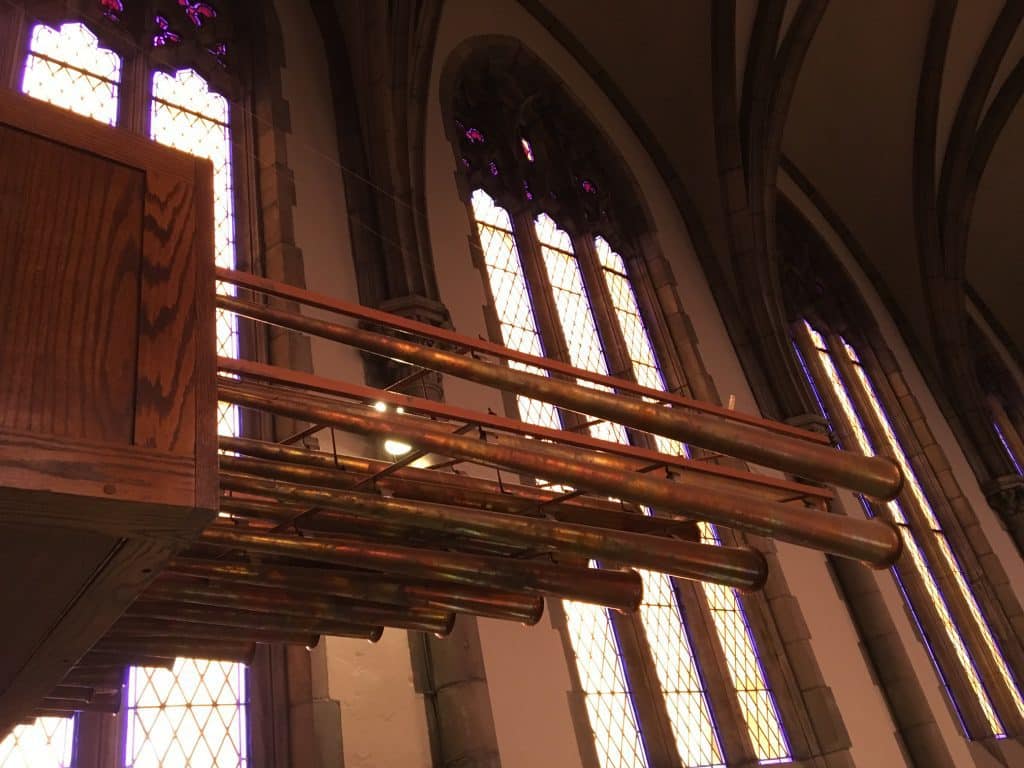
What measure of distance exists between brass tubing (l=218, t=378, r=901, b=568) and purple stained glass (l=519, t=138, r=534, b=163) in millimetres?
5617

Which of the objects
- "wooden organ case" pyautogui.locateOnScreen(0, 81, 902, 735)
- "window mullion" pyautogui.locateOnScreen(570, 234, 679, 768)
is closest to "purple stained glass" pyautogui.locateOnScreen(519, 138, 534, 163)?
"window mullion" pyautogui.locateOnScreen(570, 234, 679, 768)

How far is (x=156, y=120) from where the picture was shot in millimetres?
5293

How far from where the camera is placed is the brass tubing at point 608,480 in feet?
7.39

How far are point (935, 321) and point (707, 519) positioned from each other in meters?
9.64

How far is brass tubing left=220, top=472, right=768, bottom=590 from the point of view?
2.28m

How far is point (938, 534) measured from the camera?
9391 millimetres

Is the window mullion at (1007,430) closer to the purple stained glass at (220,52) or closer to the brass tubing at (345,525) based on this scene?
the purple stained glass at (220,52)

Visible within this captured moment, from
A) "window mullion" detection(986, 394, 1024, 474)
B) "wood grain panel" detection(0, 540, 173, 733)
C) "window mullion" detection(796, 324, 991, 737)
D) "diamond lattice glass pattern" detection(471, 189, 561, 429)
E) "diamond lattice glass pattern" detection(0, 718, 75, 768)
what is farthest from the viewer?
"window mullion" detection(986, 394, 1024, 474)

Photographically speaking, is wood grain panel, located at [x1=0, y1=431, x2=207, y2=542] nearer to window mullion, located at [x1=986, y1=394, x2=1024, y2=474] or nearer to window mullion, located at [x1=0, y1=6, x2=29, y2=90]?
window mullion, located at [x1=0, y1=6, x2=29, y2=90]

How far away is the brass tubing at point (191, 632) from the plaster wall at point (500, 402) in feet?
6.20

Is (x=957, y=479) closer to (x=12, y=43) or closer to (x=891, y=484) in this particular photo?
(x=891, y=484)

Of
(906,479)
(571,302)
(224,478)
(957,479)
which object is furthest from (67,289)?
(957,479)

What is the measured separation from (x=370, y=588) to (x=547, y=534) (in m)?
0.53

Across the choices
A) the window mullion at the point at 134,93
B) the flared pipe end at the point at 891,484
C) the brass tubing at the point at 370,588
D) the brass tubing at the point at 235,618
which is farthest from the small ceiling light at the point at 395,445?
the window mullion at the point at 134,93
